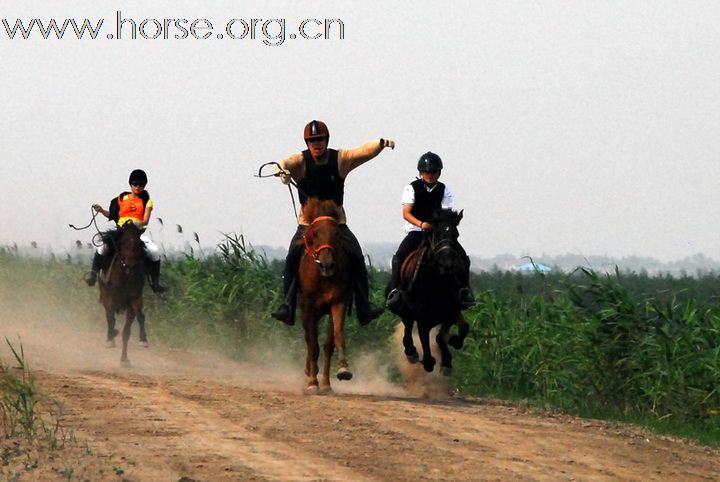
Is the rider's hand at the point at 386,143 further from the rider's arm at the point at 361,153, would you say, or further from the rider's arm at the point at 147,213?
the rider's arm at the point at 147,213

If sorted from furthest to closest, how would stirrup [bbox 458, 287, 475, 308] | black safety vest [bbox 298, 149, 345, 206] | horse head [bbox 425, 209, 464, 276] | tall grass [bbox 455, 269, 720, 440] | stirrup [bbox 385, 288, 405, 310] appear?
stirrup [bbox 385, 288, 405, 310]
black safety vest [bbox 298, 149, 345, 206]
stirrup [bbox 458, 287, 475, 308]
horse head [bbox 425, 209, 464, 276]
tall grass [bbox 455, 269, 720, 440]

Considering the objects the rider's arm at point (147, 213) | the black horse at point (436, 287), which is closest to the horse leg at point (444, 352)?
the black horse at point (436, 287)

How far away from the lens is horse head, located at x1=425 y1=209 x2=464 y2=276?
1405cm

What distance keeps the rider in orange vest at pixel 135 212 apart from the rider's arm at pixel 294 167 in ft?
16.6

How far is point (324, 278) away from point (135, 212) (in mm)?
5828

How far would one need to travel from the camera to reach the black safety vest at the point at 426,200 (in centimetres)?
1487

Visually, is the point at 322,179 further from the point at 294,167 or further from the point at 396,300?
the point at 396,300

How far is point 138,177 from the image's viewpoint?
19.7 metres

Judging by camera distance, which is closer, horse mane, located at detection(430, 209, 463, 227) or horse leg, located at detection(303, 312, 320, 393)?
horse mane, located at detection(430, 209, 463, 227)

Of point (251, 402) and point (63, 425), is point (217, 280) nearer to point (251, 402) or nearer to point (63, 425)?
point (251, 402)

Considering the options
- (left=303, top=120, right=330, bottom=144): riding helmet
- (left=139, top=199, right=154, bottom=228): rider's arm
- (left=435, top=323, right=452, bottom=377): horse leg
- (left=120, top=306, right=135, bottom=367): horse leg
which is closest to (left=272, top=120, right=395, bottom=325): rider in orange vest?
(left=303, top=120, right=330, bottom=144): riding helmet

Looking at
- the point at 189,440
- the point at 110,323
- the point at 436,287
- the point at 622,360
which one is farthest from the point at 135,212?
the point at 189,440

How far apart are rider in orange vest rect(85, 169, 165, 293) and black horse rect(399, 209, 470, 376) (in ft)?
18.3

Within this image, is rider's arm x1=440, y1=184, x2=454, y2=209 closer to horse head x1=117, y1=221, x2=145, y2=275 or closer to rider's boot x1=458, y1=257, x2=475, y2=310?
rider's boot x1=458, y1=257, x2=475, y2=310
